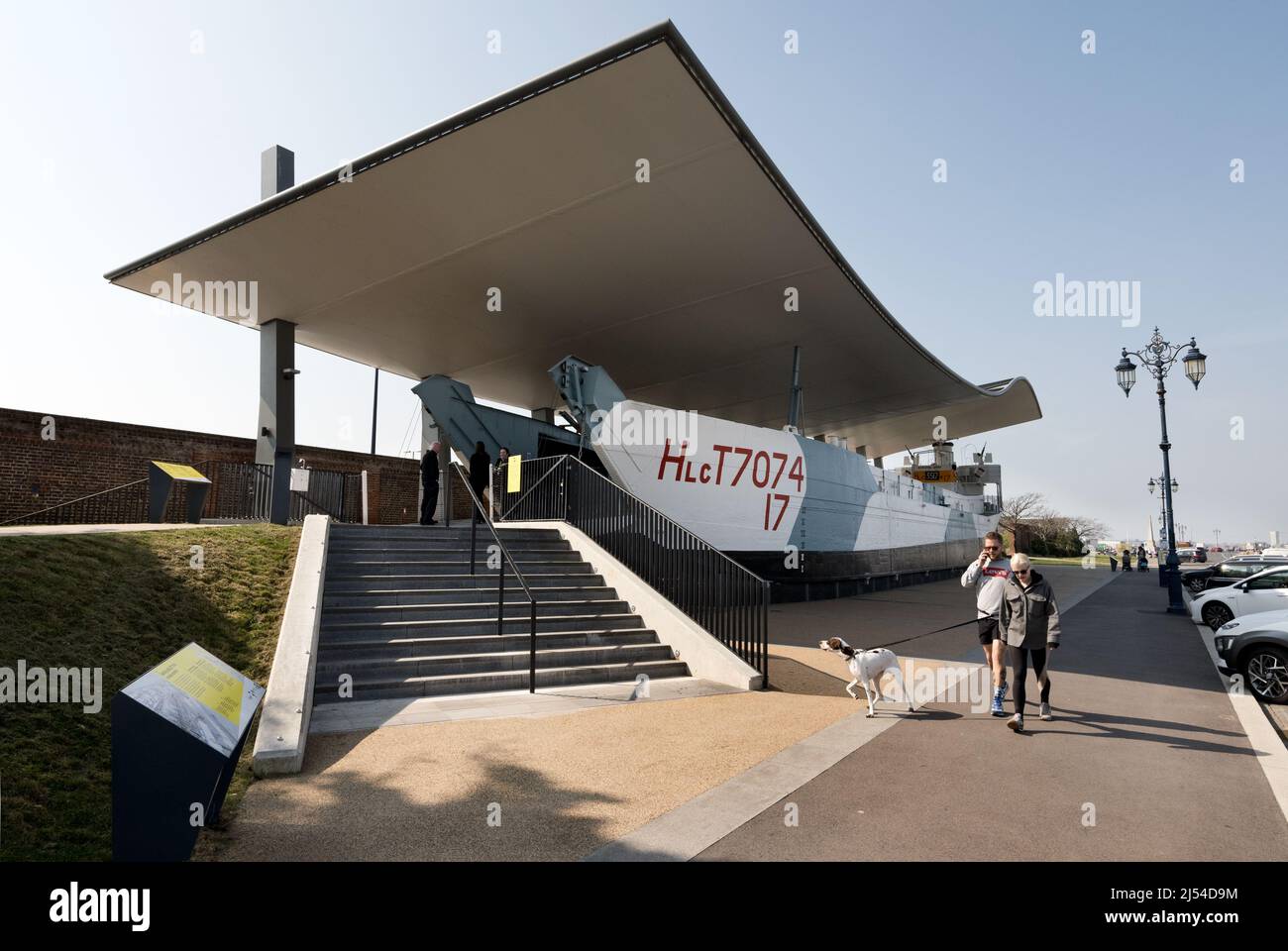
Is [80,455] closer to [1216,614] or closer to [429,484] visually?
[429,484]

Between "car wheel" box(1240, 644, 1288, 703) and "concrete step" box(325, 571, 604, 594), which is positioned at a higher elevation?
"concrete step" box(325, 571, 604, 594)

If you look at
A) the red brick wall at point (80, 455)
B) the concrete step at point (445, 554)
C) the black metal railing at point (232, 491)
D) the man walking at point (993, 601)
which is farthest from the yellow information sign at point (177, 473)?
the man walking at point (993, 601)

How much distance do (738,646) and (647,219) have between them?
26.8ft

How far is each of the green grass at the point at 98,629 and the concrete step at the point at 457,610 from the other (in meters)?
0.76

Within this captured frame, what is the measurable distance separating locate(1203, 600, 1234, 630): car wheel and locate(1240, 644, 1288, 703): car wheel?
24.3ft

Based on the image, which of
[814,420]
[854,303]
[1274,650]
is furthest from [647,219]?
[814,420]

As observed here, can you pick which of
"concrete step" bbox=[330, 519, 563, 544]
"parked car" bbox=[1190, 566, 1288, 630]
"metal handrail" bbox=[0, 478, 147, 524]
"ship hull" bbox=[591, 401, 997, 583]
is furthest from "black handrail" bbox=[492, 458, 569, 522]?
"parked car" bbox=[1190, 566, 1288, 630]

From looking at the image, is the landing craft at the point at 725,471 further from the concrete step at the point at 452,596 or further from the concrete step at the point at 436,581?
the concrete step at the point at 452,596

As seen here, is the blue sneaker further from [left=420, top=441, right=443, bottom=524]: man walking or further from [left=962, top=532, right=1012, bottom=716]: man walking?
[left=420, top=441, right=443, bottom=524]: man walking

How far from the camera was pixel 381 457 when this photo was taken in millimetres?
22469

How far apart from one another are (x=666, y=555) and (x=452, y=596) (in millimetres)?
3021

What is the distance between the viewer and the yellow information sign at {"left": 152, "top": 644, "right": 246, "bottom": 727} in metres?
3.35

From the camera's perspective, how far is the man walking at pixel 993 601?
6.99 m
